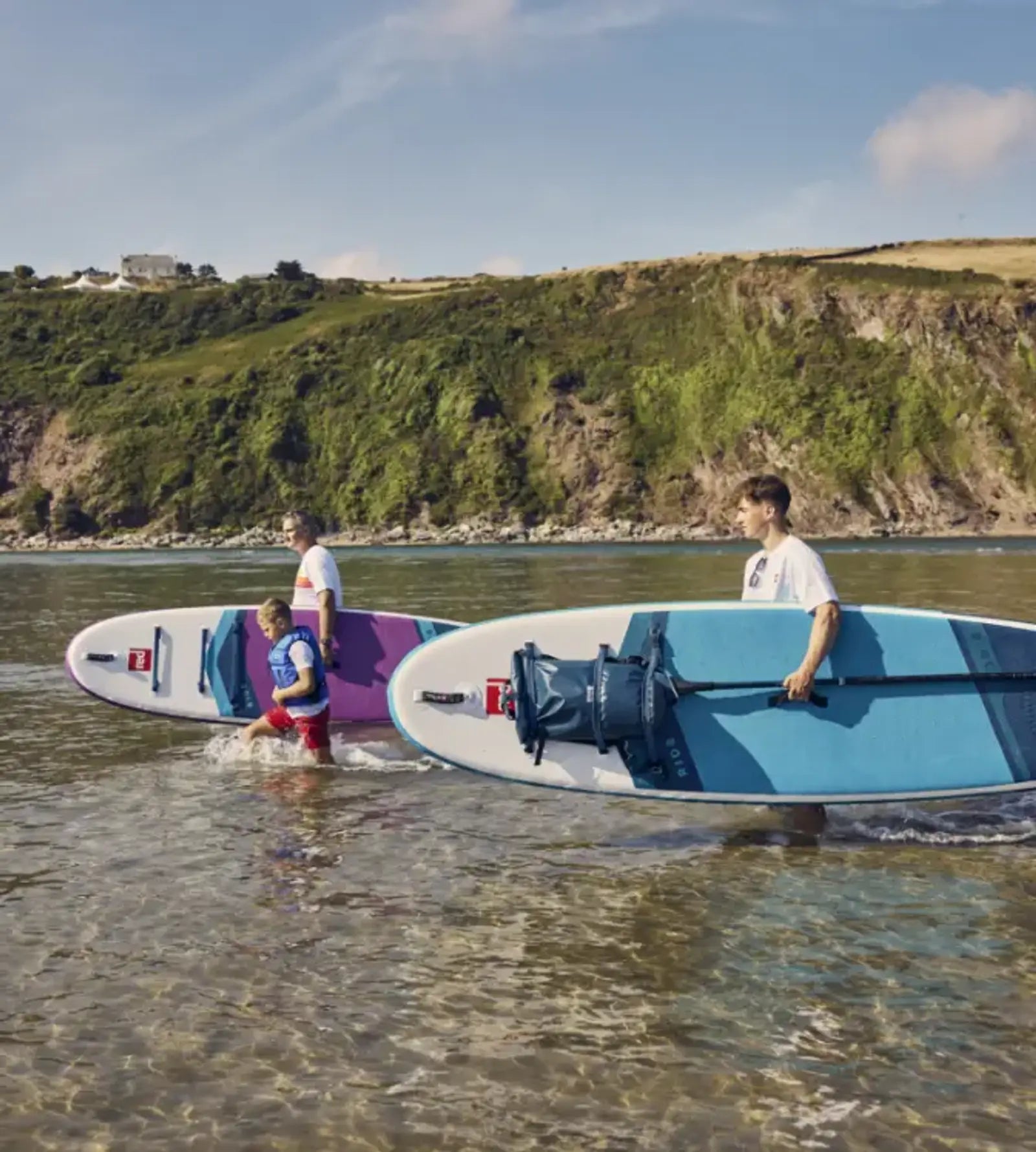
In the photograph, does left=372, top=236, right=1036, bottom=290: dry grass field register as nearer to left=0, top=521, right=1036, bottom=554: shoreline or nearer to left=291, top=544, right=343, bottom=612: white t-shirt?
left=0, top=521, right=1036, bottom=554: shoreline

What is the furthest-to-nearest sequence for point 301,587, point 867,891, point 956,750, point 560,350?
point 560,350, point 301,587, point 956,750, point 867,891

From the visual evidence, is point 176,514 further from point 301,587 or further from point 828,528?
point 301,587

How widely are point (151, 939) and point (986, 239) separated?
139694 millimetres

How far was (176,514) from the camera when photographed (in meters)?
107

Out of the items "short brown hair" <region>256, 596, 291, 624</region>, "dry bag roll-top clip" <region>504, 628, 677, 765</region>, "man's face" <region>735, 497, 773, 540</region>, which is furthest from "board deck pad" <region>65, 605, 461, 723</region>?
"man's face" <region>735, 497, 773, 540</region>

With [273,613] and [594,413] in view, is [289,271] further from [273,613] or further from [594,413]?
[273,613]

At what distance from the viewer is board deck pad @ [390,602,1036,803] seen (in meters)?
8.78

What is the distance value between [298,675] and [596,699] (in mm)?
3660

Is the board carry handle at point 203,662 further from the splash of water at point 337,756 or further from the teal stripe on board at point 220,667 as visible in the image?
the splash of water at point 337,756

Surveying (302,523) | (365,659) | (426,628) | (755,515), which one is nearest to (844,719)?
(755,515)

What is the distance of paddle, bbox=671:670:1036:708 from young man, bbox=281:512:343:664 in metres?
4.62

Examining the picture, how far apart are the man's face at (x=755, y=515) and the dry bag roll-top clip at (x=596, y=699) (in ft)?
3.26

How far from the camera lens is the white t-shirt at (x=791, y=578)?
28.1 feet

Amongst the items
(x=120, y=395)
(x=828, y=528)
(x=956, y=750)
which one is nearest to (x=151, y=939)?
(x=956, y=750)
